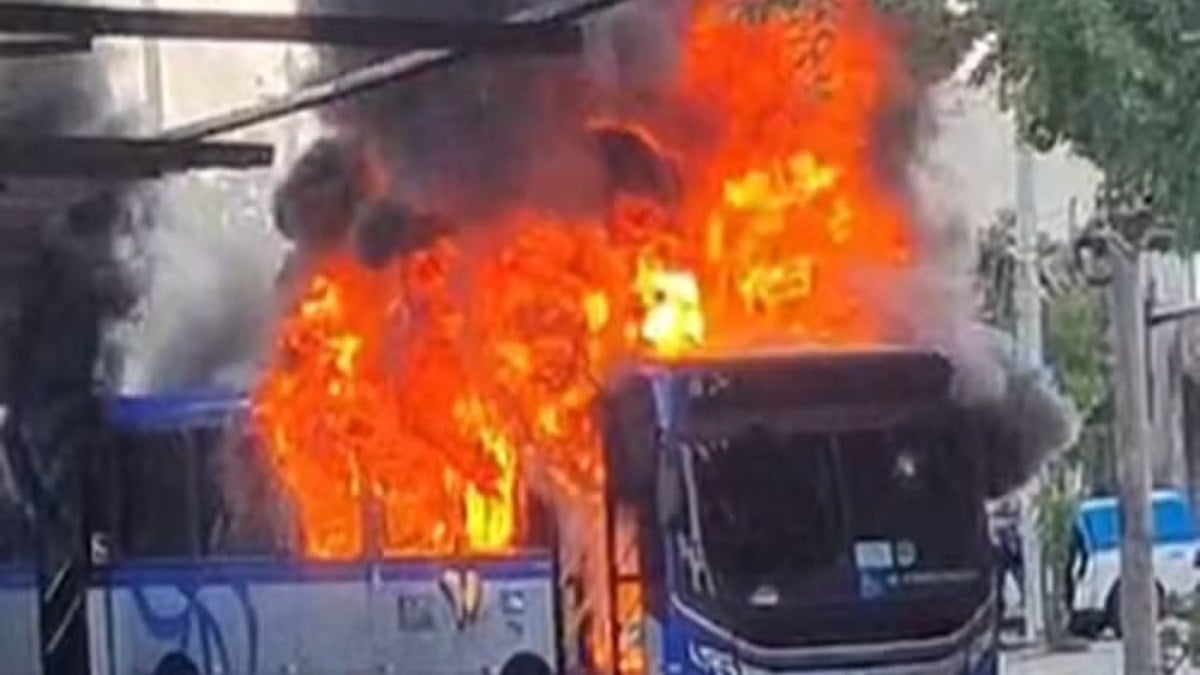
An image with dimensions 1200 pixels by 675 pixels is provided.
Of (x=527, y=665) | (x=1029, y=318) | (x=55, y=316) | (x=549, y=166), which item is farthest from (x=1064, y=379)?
(x=527, y=665)

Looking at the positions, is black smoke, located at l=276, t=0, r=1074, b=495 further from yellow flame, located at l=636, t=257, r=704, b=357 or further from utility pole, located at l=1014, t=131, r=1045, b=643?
utility pole, located at l=1014, t=131, r=1045, b=643

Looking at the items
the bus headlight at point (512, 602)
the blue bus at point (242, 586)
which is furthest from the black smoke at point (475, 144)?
the bus headlight at point (512, 602)

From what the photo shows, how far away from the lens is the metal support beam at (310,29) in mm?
21281

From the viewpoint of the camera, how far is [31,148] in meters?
25.8

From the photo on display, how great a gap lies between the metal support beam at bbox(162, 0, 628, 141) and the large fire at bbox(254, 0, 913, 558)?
89 cm

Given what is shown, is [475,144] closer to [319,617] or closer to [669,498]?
[319,617]

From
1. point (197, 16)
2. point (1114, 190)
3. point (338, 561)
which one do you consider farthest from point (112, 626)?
point (1114, 190)

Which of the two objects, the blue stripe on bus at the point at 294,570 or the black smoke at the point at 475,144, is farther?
the black smoke at the point at 475,144

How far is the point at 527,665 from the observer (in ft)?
62.6

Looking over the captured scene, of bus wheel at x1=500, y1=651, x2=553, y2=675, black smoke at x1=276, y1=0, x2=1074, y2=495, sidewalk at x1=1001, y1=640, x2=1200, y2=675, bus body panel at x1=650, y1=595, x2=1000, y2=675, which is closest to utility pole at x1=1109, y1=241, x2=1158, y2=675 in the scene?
black smoke at x1=276, y1=0, x2=1074, y2=495

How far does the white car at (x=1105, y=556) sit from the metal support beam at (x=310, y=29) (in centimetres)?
1021

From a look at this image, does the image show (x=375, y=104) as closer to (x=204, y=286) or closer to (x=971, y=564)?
(x=204, y=286)

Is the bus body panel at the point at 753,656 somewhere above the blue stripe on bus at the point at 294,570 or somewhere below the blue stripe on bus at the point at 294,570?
below

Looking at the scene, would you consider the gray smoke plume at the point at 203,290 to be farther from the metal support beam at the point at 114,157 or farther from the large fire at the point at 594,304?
the large fire at the point at 594,304
